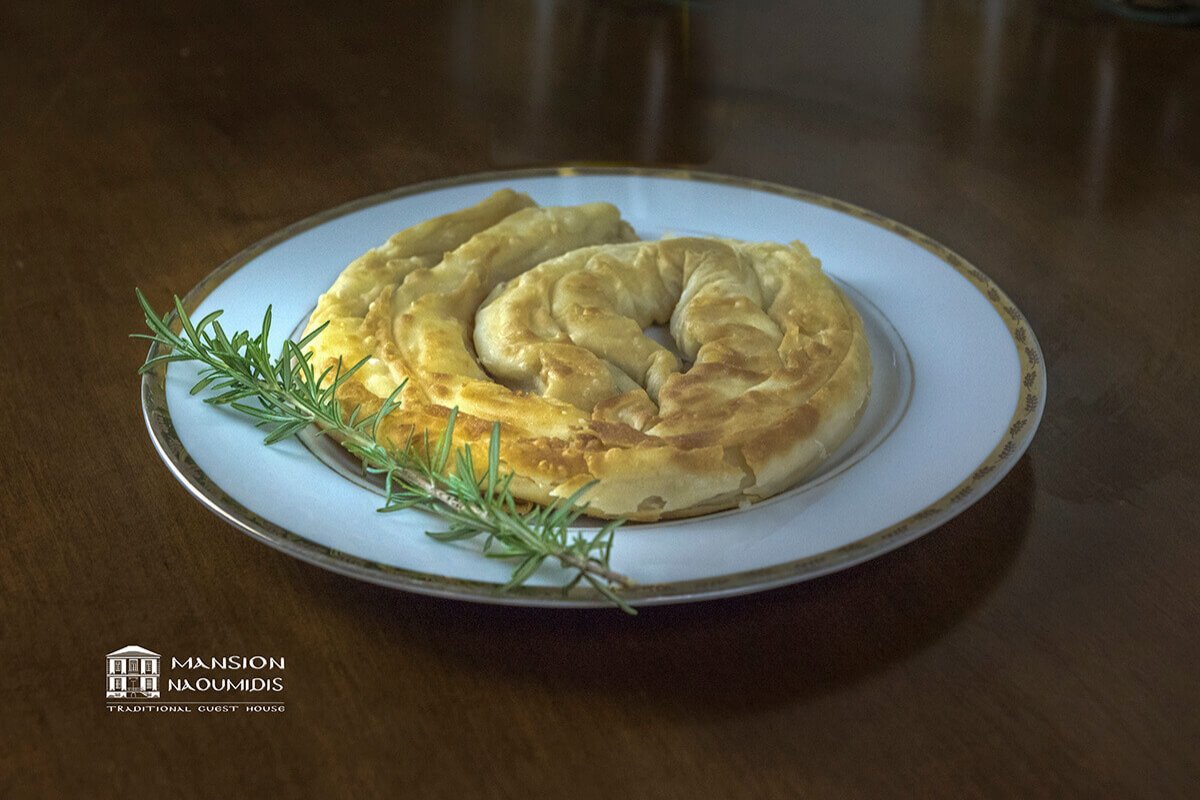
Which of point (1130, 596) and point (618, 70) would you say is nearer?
point (1130, 596)

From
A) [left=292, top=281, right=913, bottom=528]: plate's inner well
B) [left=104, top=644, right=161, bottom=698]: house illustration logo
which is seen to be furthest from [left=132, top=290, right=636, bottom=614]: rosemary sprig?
[left=104, top=644, right=161, bottom=698]: house illustration logo

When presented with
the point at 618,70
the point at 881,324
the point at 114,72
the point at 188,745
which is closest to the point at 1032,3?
the point at 618,70

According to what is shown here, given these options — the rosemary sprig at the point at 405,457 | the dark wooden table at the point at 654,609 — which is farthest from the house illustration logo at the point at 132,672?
the rosemary sprig at the point at 405,457

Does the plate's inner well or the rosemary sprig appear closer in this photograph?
the rosemary sprig

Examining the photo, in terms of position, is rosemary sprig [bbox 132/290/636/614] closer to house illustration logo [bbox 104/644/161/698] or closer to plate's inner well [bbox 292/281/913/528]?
plate's inner well [bbox 292/281/913/528]

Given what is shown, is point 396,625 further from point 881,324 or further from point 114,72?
point 114,72

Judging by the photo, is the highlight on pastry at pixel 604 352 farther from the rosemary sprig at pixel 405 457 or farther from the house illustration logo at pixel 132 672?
the house illustration logo at pixel 132 672
